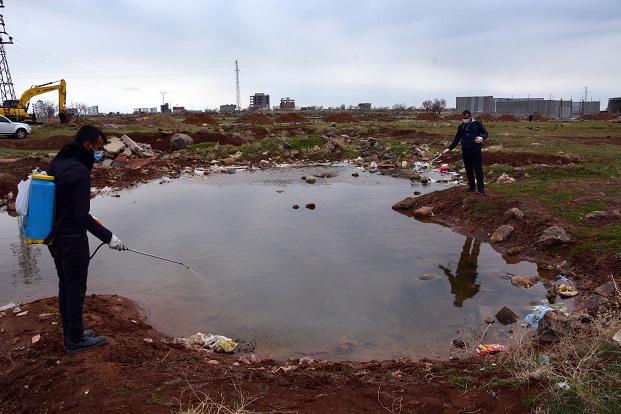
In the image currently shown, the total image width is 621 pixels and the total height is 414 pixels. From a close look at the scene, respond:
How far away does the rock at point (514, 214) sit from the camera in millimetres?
8812

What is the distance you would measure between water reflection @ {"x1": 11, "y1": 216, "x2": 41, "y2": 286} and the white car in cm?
1901

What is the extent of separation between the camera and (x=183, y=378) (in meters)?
3.83

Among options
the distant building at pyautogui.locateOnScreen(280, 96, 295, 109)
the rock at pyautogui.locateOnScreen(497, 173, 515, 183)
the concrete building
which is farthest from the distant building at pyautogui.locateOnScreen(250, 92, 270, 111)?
the rock at pyautogui.locateOnScreen(497, 173, 515, 183)

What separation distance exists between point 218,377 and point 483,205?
7.90 metres

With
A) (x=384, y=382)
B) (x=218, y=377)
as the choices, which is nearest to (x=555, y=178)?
(x=384, y=382)

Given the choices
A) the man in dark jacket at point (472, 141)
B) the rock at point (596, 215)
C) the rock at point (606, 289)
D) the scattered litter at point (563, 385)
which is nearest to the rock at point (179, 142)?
the man in dark jacket at point (472, 141)

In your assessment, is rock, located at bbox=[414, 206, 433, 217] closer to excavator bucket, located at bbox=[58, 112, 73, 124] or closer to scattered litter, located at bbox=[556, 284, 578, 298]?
scattered litter, located at bbox=[556, 284, 578, 298]

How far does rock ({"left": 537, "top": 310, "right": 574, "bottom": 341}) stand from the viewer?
464 cm

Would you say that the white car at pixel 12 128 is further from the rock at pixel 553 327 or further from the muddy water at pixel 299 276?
the rock at pixel 553 327

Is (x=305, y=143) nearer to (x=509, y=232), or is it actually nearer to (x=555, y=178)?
(x=555, y=178)

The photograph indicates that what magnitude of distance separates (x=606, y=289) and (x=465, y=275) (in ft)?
6.43

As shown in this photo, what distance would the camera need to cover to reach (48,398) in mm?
3549

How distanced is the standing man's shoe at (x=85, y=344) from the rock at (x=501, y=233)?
7.06m

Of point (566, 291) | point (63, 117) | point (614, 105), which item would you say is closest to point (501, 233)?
point (566, 291)
